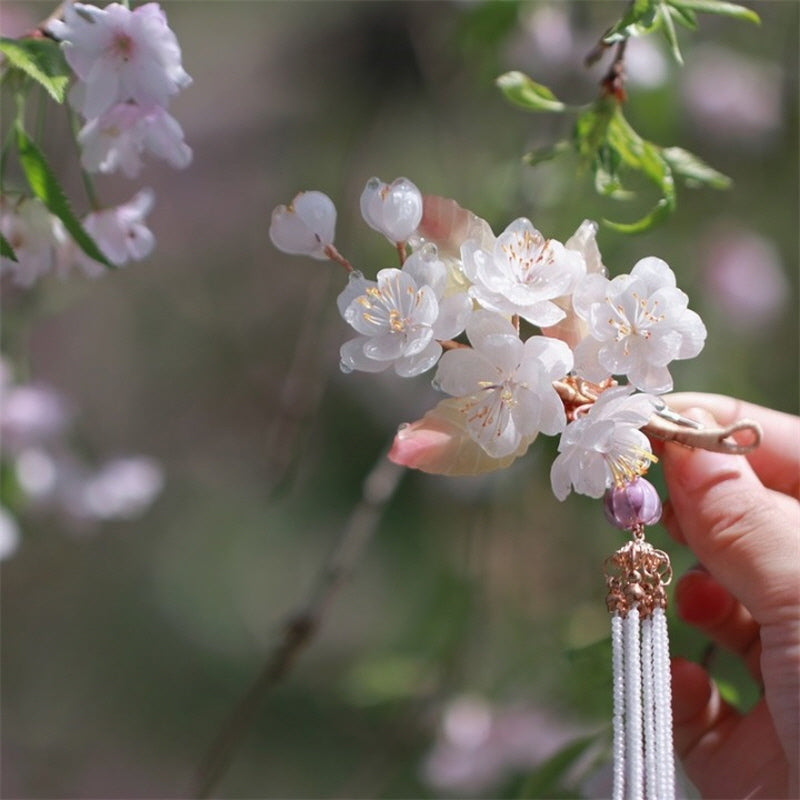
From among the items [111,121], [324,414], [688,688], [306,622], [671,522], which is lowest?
[324,414]

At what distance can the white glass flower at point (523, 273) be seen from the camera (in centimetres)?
54

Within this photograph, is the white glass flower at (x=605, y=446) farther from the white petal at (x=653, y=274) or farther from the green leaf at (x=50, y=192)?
the green leaf at (x=50, y=192)

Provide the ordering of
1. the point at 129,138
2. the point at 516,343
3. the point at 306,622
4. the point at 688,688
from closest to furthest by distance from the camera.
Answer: the point at 516,343, the point at 129,138, the point at 688,688, the point at 306,622

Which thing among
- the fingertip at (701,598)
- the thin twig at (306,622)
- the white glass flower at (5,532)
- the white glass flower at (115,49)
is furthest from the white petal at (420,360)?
the white glass flower at (5,532)

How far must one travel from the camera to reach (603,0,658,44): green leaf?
0.58 metres

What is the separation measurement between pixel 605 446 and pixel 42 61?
0.39m

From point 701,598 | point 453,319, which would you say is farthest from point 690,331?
point 701,598

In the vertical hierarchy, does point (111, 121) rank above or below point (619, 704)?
above

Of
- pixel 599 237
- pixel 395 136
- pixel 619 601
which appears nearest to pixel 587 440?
pixel 619 601

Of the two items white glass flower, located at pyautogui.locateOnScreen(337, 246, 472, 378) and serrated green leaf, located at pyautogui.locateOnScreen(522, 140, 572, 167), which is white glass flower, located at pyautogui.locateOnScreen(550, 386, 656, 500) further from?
serrated green leaf, located at pyautogui.locateOnScreen(522, 140, 572, 167)

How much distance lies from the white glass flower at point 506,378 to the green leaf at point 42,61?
27 cm

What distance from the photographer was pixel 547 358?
1.79 ft

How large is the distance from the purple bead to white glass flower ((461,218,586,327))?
0.10 meters

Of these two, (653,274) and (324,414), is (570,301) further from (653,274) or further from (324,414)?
(324,414)
